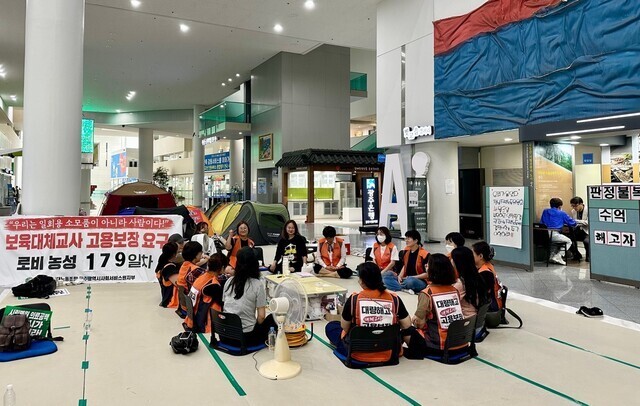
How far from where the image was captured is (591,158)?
9.94m

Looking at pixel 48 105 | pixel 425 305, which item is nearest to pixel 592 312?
pixel 425 305

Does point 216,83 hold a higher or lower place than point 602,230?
higher

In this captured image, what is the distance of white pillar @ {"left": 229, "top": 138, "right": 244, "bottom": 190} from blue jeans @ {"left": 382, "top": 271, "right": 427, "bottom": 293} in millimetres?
20983

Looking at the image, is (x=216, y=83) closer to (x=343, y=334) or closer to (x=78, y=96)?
(x=78, y=96)

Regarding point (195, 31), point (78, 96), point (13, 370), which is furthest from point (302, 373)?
point (195, 31)

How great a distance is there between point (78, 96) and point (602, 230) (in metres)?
9.92

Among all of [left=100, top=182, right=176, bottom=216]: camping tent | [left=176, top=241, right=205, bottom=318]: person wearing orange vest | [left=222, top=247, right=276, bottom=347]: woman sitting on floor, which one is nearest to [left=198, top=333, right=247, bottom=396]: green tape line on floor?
[left=222, top=247, right=276, bottom=347]: woman sitting on floor

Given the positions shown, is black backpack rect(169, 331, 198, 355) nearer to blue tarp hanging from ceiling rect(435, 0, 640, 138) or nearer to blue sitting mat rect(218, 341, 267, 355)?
blue sitting mat rect(218, 341, 267, 355)

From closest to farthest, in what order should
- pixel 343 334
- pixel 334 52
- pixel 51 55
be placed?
pixel 343 334 → pixel 51 55 → pixel 334 52

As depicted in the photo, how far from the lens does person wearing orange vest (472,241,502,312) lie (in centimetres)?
446

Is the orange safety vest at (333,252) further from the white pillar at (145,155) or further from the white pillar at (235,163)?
the white pillar at (145,155)

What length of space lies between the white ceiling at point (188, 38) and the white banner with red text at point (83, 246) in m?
9.25

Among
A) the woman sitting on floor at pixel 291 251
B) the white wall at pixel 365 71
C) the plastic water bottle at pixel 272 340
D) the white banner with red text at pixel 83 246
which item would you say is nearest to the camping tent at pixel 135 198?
the white banner with red text at pixel 83 246

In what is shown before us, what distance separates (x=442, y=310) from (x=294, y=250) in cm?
385
